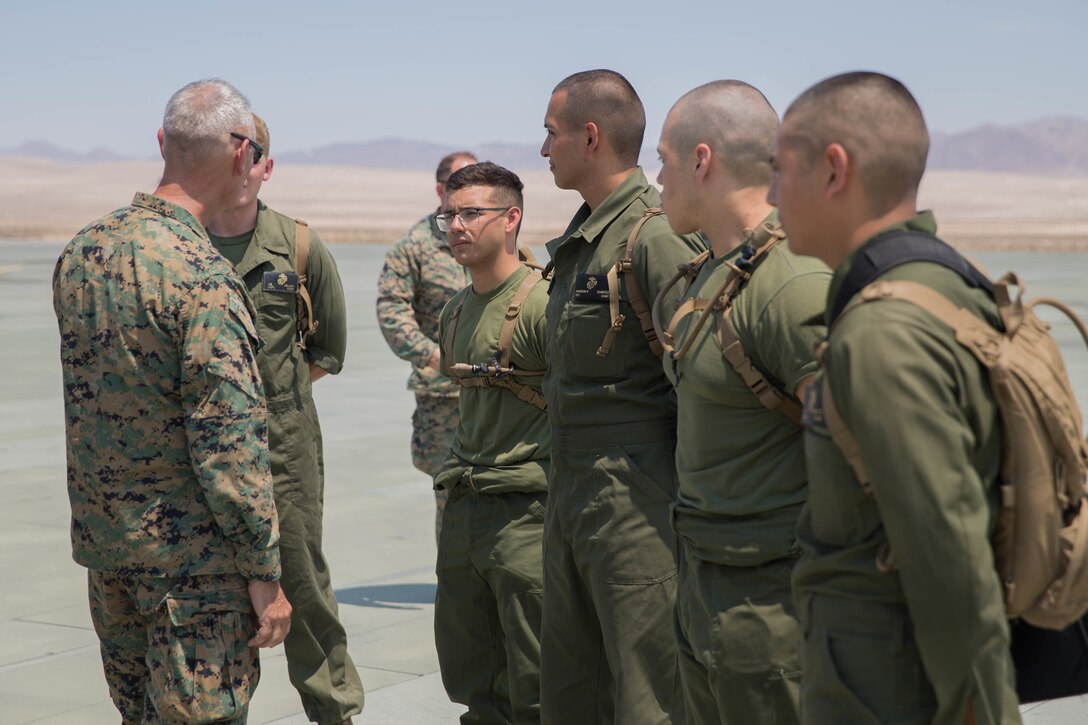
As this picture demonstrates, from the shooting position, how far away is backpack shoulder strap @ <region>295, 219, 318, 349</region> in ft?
18.3

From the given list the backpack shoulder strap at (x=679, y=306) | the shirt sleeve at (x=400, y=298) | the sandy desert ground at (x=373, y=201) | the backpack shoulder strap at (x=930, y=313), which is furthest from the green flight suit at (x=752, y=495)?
the sandy desert ground at (x=373, y=201)

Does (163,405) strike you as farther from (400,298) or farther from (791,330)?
(400,298)

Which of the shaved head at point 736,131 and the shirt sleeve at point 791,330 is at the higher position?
the shaved head at point 736,131

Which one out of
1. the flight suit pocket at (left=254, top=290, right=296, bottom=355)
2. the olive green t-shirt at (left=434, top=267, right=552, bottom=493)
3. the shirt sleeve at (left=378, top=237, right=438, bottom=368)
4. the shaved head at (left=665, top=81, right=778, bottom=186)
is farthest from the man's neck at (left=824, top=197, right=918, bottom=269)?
the shirt sleeve at (left=378, top=237, right=438, bottom=368)

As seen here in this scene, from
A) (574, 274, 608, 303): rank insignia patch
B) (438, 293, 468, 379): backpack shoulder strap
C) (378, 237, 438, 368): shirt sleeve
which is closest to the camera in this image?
(574, 274, 608, 303): rank insignia patch

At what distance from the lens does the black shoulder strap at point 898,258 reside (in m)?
2.38

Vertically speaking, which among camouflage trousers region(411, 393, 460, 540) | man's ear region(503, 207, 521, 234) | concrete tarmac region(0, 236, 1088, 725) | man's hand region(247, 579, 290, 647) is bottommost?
concrete tarmac region(0, 236, 1088, 725)

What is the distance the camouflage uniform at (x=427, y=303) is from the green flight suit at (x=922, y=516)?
4.84 metres

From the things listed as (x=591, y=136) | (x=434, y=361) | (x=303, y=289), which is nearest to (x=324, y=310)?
(x=303, y=289)

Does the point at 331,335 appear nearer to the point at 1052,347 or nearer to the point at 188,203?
the point at 188,203

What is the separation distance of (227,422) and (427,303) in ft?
12.6

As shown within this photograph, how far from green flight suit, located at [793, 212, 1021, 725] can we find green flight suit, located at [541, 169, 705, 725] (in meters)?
1.67

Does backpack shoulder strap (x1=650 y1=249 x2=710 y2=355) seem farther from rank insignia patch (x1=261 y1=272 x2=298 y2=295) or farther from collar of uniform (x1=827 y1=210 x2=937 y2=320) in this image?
rank insignia patch (x1=261 y1=272 x2=298 y2=295)

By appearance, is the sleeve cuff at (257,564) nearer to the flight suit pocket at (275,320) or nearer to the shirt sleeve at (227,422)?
the shirt sleeve at (227,422)
